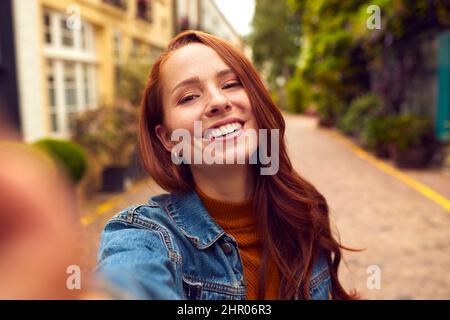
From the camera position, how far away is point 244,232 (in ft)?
3.88

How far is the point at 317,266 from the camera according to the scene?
125 centimetres

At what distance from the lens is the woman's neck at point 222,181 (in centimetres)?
117

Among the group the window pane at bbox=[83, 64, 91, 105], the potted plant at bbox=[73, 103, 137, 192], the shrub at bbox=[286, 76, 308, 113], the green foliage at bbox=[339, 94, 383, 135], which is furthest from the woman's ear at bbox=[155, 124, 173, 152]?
the shrub at bbox=[286, 76, 308, 113]

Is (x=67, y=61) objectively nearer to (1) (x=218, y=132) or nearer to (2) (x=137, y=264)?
(1) (x=218, y=132)

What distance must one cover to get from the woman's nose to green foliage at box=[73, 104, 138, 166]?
6026 mm

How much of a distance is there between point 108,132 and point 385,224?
4265 millimetres

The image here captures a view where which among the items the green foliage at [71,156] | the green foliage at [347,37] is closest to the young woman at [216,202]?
the green foliage at [347,37]

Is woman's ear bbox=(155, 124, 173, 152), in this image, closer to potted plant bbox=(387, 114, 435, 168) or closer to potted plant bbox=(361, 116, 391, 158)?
potted plant bbox=(387, 114, 435, 168)

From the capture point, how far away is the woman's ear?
1127 millimetres

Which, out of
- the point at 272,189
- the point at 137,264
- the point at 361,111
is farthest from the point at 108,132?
the point at 361,111

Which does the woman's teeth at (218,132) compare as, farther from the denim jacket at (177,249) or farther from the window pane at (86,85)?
the window pane at (86,85)
